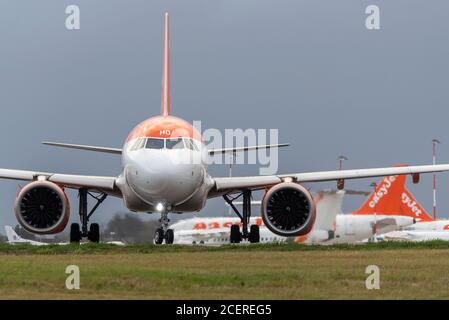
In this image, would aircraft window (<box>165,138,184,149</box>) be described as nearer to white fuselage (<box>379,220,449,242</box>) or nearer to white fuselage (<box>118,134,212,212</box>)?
white fuselage (<box>118,134,212,212</box>)

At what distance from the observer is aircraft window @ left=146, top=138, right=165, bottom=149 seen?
3688 centimetres

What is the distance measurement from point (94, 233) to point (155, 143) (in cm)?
597

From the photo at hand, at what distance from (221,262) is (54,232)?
12.3 metres

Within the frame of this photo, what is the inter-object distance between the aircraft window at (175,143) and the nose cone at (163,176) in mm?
400

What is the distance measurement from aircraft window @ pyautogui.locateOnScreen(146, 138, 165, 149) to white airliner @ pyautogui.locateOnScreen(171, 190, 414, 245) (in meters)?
23.4

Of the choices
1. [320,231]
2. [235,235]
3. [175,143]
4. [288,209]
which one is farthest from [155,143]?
[320,231]

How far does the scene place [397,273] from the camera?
22484mm

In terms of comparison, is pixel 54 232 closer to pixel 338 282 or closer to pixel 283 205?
pixel 283 205

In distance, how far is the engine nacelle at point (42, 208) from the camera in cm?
3747

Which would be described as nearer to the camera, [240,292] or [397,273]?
[240,292]

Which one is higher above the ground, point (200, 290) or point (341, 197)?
point (341, 197)

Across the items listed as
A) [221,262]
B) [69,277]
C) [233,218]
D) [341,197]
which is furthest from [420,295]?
[233,218]
